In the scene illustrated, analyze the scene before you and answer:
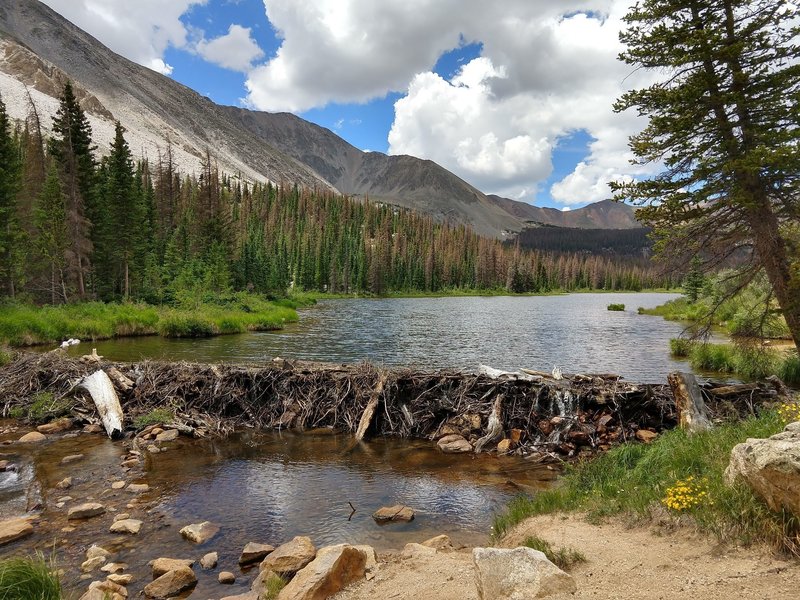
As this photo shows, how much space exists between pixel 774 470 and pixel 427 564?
4.52m

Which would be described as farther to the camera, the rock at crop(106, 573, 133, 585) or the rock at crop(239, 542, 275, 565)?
the rock at crop(239, 542, 275, 565)

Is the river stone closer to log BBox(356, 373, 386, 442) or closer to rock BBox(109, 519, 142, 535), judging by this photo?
rock BBox(109, 519, 142, 535)

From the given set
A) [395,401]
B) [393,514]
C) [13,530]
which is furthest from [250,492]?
[395,401]

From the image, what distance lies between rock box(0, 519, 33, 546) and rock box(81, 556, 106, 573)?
181 cm

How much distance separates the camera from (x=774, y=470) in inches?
210

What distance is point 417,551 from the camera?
24.2 feet

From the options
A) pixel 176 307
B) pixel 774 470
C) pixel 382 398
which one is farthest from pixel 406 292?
pixel 774 470

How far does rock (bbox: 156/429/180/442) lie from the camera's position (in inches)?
563

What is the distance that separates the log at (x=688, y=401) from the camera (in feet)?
40.3

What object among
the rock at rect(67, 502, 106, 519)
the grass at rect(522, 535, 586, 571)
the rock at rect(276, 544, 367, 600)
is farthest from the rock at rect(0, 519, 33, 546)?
the grass at rect(522, 535, 586, 571)

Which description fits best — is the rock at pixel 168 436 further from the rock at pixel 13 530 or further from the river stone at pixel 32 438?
the rock at pixel 13 530

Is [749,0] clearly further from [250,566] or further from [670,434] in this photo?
[250,566]

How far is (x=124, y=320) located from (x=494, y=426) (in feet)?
114

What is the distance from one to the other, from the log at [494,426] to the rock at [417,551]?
624cm
